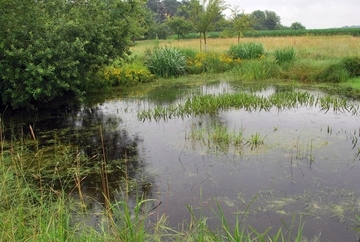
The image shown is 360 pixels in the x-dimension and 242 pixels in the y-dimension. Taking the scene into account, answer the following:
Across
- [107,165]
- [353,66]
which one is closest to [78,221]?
[107,165]

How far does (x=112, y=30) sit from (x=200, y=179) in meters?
7.00

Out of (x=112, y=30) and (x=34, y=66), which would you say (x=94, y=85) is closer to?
(x=112, y=30)

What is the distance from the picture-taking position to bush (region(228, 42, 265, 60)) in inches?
643

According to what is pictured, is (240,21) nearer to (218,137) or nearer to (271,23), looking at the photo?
(218,137)

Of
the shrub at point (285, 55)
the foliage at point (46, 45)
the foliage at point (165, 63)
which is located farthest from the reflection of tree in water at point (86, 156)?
the shrub at point (285, 55)

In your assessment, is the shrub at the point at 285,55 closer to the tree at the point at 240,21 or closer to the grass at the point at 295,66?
the grass at the point at 295,66

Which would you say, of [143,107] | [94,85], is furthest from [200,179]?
[94,85]

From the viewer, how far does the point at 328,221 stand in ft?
12.8

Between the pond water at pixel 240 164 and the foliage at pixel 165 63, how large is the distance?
18.6 feet

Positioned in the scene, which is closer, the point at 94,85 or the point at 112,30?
the point at 112,30

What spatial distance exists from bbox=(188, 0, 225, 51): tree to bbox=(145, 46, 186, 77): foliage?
3234 mm

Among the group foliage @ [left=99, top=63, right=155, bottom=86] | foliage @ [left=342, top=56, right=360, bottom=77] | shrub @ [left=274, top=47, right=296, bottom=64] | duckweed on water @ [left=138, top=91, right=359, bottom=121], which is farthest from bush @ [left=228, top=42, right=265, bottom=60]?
duckweed on water @ [left=138, top=91, right=359, bottom=121]

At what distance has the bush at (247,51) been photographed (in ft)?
53.6

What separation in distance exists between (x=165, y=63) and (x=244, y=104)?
239 inches
